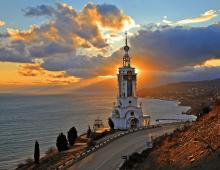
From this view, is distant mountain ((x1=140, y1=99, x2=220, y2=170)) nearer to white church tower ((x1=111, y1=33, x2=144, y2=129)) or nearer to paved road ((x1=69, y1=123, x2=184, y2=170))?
paved road ((x1=69, y1=123, x2=184, y2=170))

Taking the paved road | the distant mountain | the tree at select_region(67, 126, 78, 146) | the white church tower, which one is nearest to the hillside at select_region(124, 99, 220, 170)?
the distant mountain

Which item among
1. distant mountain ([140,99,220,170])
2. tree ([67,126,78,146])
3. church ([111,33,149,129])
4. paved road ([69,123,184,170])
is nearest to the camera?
distant mountain ([140,99,220,170])

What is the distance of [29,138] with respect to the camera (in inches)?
3073

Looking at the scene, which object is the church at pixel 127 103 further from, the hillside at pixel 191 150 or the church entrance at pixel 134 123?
the hillside at pixel 191 150

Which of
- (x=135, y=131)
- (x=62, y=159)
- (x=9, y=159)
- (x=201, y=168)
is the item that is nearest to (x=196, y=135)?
(x=201, y=168)

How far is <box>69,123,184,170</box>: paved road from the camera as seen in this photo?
27.4 metres

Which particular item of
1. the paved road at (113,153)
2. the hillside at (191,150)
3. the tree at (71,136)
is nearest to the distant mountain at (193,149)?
the hillside at (191,150)

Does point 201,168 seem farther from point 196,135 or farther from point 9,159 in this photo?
point 9,159

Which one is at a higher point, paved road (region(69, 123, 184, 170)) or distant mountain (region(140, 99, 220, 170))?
distant mountain (region(140, 99, 220, 170))

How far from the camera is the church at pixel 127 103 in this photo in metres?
48.8

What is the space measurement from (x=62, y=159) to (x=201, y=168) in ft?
60.8

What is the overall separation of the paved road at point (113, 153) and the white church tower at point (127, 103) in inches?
303

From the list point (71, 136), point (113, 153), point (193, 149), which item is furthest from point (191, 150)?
point (71, 136)

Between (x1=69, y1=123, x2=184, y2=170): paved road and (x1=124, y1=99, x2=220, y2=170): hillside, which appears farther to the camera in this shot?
(x1=69, y1=123, x2=184, y2=170): paved road
